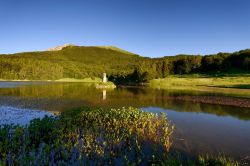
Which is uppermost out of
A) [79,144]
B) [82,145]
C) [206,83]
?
[206,83]

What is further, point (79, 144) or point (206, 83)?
point (206, 83)

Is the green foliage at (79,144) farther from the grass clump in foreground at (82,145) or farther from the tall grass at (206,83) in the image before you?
the tall grass at (206,83)

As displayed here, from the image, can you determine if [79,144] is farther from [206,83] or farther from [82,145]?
[206,83]

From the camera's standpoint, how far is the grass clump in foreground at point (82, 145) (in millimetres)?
17906

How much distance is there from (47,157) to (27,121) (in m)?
14.9

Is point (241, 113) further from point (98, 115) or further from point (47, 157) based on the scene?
point (47, 157)

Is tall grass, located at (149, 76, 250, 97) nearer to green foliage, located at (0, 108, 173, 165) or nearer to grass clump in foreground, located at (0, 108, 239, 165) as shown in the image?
green foliage, located at (0, 108, 173, 165)

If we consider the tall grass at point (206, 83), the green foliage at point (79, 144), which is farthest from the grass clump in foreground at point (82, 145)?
the tall grass at point (206, 83)

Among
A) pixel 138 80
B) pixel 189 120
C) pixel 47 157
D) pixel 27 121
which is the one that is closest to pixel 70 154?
pixel 47 157

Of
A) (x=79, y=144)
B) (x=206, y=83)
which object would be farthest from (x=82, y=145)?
(x=206, y=83)

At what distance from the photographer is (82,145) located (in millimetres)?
20828

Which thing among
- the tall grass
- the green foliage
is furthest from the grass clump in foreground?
the tall grass

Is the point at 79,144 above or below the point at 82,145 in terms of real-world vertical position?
below

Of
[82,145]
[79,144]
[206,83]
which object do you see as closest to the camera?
[82,145]
